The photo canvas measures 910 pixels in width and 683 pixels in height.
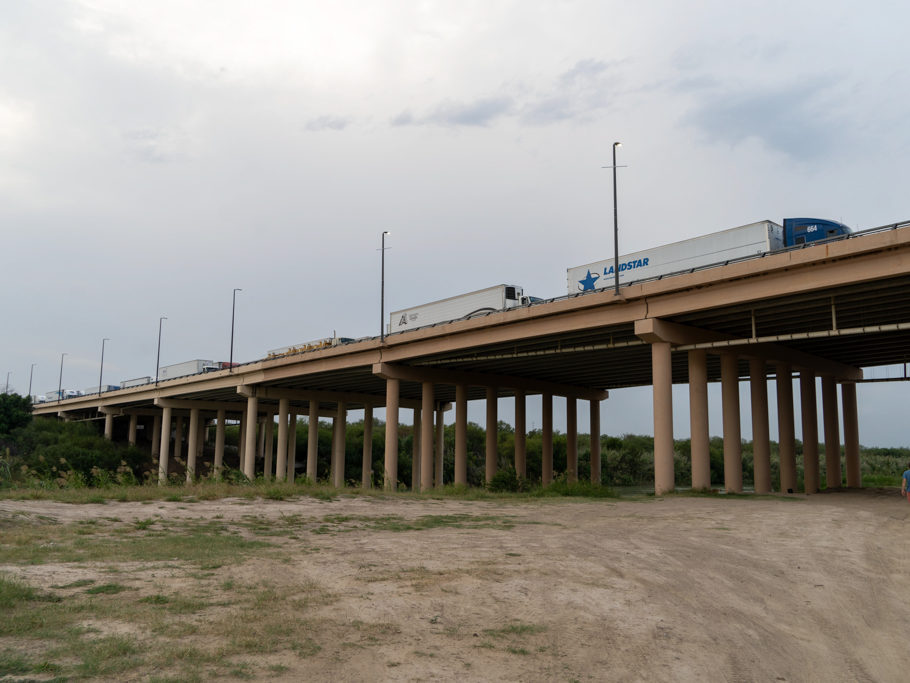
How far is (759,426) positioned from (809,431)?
7641 mm

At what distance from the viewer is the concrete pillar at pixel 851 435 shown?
144 ft

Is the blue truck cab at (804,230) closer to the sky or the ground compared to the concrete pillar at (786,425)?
closer to the sky

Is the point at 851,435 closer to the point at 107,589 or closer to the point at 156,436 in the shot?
the point at 107,589

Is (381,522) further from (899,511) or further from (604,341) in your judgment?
(604,341)

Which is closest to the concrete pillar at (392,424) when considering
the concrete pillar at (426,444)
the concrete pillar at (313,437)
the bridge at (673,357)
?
the bridge at (673,357)

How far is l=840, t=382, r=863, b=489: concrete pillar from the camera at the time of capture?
144 feet

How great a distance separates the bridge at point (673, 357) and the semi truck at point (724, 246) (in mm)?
1569

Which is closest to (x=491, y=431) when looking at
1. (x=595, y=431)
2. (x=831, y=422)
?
(x=595, y=431)

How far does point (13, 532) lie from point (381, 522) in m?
7.52

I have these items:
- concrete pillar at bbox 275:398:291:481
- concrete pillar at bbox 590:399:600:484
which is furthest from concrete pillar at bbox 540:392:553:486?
concrete pillar at bbox 275:398:291:481

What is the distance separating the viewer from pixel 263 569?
997cm

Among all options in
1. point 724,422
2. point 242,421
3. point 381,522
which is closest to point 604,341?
point 724,422

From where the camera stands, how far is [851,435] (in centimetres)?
4447

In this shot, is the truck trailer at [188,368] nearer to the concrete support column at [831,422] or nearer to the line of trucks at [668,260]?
the line of trucks at [668,260]
